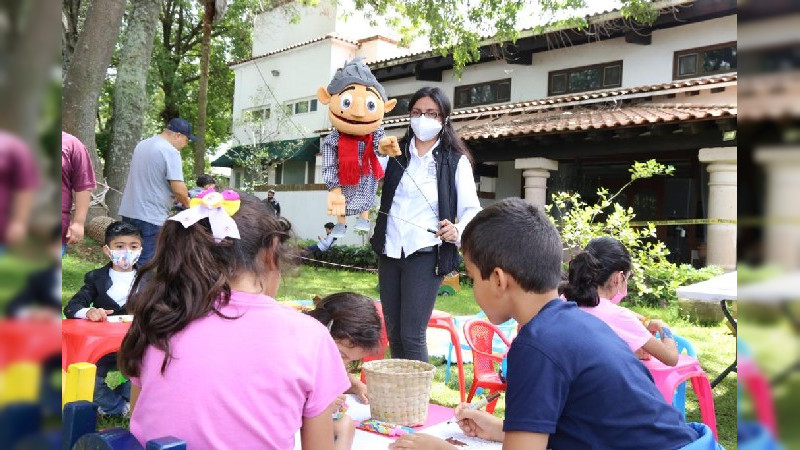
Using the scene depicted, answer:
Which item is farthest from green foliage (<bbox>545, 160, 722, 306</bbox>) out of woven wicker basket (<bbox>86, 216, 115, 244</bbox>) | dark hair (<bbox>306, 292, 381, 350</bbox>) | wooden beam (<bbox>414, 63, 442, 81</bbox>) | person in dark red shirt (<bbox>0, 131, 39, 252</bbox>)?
wooden beam (<bbox>414, 63, 442, 81</bbox>)

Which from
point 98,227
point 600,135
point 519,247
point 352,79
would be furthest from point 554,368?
point 600,135

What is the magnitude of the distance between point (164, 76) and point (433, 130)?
66.5 ft

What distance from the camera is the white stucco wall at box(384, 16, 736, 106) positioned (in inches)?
420

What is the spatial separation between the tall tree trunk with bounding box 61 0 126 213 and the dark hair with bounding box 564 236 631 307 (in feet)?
20.7

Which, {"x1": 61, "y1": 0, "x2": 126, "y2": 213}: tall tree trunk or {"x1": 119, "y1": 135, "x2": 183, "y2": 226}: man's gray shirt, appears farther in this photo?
{"x1": 61, "y1": 0, "x2": 126, "y2": 213}: tall tree trunk

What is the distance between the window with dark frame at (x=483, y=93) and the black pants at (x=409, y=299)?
1097 centimetres

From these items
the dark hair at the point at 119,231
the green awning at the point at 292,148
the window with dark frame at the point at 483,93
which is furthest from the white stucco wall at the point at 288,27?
the dark hair at the point at 119,231

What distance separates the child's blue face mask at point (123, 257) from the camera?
3596 mm

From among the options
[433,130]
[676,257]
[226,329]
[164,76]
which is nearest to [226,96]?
[164,76]

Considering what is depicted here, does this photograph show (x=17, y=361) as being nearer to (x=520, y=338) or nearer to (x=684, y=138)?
(x=520, y=338)

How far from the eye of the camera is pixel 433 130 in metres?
3.04

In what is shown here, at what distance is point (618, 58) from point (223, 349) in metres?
→ 11.7

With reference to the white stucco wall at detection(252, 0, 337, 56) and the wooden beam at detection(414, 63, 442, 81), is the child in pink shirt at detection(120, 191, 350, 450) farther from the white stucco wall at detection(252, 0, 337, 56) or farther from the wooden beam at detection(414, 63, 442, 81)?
the white stucco wall at detection(252, 0, 337, 56)

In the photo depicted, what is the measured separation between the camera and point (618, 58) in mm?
11781
